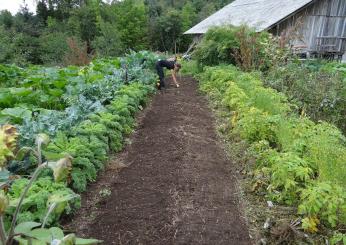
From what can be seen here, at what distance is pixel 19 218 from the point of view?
10.2ft

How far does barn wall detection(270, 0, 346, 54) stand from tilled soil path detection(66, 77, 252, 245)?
12907 millimetres

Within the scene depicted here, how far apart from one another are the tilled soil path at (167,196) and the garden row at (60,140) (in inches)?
11.7

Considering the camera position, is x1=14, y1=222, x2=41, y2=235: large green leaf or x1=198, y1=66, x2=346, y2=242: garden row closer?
x1=14, y1=222, x2=41, y2=235: large green leaf

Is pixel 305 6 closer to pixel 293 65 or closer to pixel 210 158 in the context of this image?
pixel 293 65

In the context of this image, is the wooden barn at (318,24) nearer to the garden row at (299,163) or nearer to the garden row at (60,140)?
the garden row at (60,140)

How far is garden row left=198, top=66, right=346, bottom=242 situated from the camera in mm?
3502

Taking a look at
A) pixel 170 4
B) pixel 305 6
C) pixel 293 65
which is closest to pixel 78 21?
pixel 170 4

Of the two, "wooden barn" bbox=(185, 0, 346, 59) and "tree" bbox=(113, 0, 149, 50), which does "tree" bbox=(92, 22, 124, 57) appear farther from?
"wooden barn" bbox=(185, 0, 346, 59)

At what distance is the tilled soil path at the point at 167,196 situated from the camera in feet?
11.8

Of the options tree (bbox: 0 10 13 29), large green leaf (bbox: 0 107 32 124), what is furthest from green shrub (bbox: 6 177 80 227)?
tree (bbox: 0 10 13 29)

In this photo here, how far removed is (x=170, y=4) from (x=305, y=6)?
3695cm

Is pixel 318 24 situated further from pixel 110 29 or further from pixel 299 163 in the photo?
pixel 110 29

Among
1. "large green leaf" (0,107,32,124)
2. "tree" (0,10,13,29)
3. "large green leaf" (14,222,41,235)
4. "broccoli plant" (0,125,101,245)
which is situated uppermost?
"tree" (0,10,13,29)

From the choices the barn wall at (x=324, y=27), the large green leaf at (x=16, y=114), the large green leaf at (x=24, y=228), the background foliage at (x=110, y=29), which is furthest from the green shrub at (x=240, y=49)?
the background foliage at (x=110, y=29)
